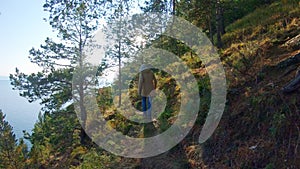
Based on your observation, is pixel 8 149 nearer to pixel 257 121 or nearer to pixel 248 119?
pixel 248 119

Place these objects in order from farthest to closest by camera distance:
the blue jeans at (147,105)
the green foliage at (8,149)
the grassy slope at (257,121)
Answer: the green foliage at (8,149)
the blue jeans at (147,105)
the grassy slope at (257,121)

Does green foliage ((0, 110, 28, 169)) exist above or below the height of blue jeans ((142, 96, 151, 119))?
below

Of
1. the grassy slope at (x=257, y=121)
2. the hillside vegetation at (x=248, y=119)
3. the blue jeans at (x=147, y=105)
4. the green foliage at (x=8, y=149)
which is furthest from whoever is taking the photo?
the green foliage at (x=8, y=149)

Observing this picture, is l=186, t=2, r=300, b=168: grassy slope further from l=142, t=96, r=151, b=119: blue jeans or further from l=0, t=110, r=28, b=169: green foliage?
l=0, t=110, r=28, b=169: green foliage

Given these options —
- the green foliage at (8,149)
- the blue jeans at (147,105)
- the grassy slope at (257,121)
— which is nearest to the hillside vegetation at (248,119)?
the grassy slope at (257,121)

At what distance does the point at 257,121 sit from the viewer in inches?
193

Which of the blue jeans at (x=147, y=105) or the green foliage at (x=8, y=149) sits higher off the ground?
the blue jeans at (x=147, y=105)

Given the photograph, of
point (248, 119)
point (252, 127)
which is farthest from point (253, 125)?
point (248, 119)

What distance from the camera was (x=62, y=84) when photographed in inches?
654

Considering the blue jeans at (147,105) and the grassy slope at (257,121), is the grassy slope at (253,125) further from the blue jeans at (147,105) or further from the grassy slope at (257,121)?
the blue jeans at (147,105)

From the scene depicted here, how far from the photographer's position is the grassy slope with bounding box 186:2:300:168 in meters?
4.21

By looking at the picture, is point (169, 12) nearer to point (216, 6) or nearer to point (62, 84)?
point (216, 6)

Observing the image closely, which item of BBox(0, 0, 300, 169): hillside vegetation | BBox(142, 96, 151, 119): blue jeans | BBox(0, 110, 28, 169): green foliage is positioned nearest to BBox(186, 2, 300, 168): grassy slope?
BBox(0, 0, 300, 169): hillside vegetation

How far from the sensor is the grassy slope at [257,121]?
421 cm
